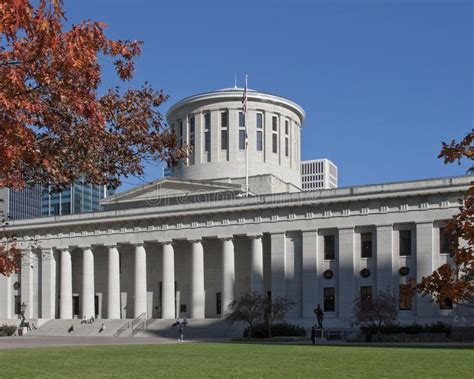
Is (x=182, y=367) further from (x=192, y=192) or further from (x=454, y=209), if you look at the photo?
(x=192, y=192)

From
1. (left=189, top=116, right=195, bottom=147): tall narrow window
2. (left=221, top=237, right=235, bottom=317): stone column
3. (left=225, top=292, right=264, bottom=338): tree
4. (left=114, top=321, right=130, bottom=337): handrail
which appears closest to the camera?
(left=225, top=292, right=264, bottom=338): tree

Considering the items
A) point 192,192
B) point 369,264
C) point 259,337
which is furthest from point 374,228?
point 192,192

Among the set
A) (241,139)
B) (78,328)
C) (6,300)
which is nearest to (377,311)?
(78,328)

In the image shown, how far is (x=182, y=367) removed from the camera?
89.7ft

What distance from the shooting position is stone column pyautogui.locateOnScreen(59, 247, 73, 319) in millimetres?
86812

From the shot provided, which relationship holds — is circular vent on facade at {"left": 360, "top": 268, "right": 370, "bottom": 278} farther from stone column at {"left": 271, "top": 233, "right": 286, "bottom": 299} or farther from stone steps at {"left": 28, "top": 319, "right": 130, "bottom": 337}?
stone steps at {"left": 28, "top": 319, "right": 130, "bottom": 337}

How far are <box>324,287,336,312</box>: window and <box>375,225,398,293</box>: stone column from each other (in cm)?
486

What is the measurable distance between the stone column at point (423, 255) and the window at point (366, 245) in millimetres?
4644

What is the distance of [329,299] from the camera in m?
72.5

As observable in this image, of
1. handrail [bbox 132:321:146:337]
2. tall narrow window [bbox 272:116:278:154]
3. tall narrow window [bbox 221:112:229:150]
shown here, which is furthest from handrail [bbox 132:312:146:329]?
tall narrow window [bbox 272:116:278:154]

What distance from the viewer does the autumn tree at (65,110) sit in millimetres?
12664

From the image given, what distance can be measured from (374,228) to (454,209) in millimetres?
7417

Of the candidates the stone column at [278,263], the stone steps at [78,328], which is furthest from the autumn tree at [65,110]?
the stone steps at [78,328]

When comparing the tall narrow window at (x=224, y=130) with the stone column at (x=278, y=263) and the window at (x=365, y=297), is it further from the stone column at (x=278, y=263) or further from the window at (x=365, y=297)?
the window at (x=365, y=297)
